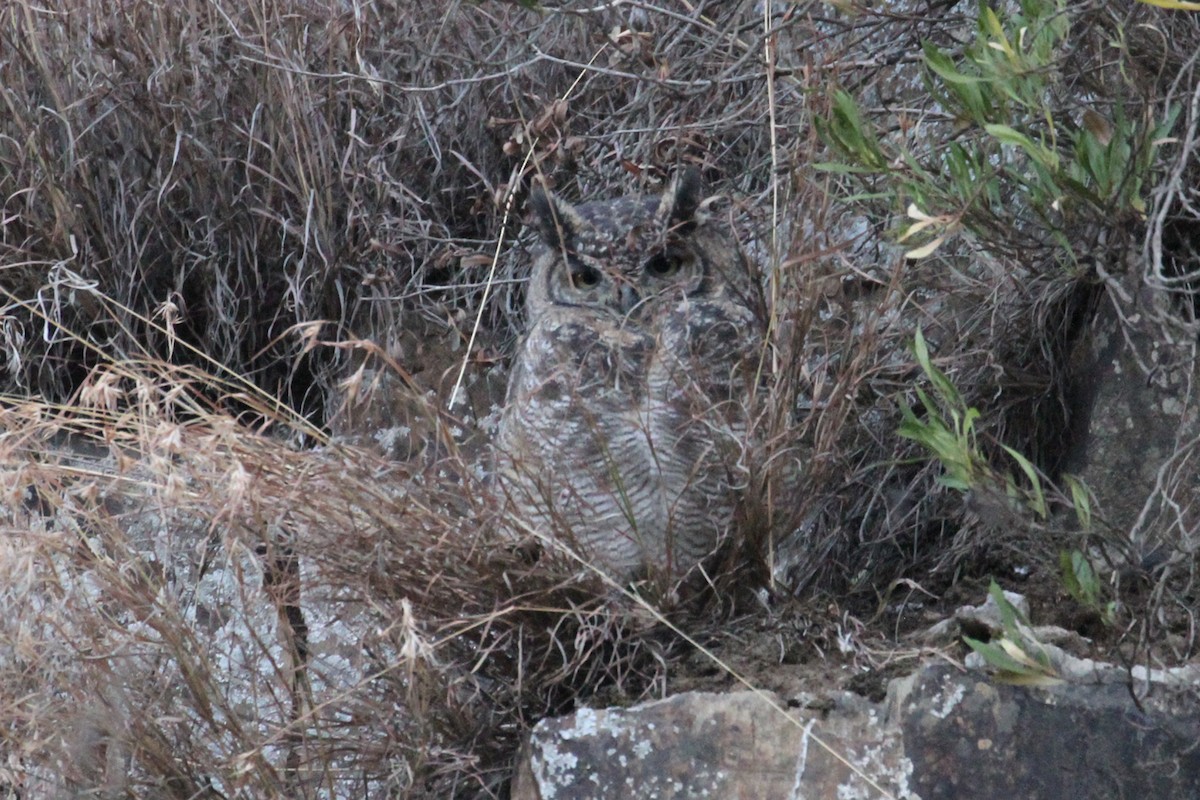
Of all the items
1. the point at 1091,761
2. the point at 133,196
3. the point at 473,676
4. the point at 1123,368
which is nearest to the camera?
the point at 1091,761

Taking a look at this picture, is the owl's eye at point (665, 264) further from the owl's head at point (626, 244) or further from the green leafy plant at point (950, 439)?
the green leafy plant at point (950, 439)

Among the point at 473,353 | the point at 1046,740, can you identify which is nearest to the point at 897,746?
the point at 1046,740

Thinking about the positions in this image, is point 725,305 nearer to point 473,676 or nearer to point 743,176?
point 743,176

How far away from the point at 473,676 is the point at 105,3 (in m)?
1.91

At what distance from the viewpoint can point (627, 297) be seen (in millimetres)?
2508

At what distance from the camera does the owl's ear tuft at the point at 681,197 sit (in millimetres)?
2475

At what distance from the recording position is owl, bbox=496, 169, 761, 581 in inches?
90.3

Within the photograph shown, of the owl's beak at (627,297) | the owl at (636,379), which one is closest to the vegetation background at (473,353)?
the owl at (636,379)

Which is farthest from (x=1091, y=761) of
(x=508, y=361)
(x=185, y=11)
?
(x=185, y=11)

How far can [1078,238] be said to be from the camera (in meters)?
2.16

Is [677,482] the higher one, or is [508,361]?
[677,482]

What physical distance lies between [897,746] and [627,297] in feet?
3.12

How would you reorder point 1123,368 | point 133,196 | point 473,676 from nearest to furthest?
point 473,676
point 1123,368
point 133,196

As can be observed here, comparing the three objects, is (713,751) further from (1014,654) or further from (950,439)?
(950,439)
